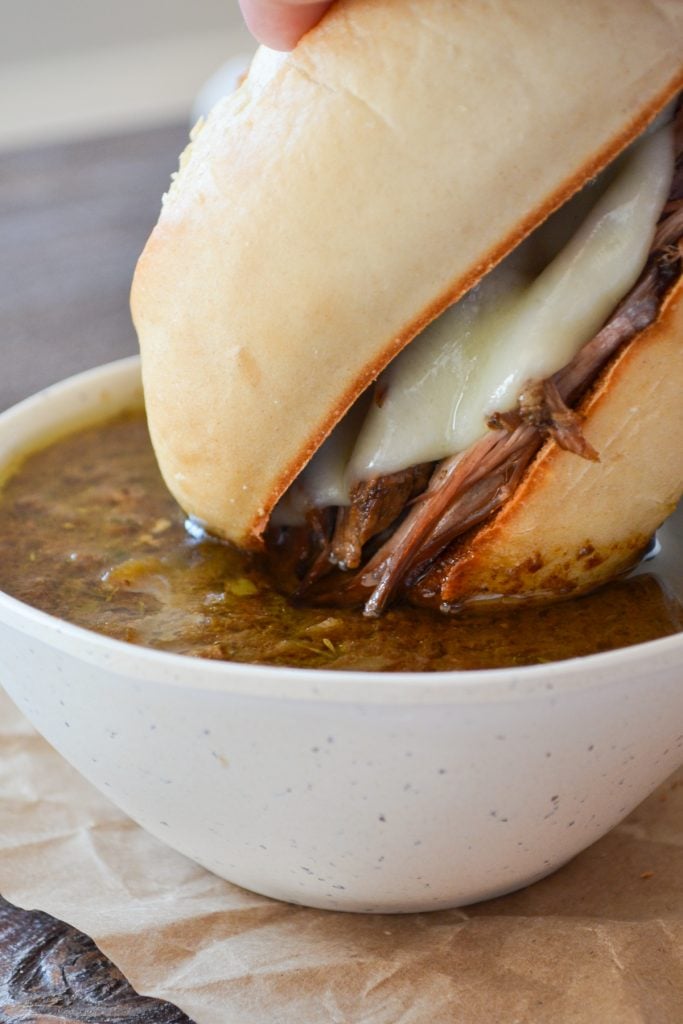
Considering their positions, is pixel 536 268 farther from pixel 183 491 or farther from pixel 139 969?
pixel 139 969

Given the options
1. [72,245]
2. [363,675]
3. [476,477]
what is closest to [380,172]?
[476,477]

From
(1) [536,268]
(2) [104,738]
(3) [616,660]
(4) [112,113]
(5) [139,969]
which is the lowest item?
(4) [112,113]

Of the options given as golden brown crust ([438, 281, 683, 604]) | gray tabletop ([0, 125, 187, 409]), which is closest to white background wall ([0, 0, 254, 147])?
gray tabletop ([0, 125, 187, 409])

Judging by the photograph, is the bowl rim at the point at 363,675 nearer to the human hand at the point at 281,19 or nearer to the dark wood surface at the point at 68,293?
the dark wood surface at the point at 68,293

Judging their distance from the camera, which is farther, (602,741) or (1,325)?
(1,325)

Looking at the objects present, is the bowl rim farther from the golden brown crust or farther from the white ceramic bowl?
the golden brown crust

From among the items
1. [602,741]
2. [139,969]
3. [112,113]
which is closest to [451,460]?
[602,741]
